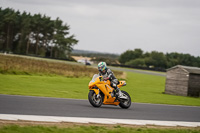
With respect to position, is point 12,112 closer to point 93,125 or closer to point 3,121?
point 3,121

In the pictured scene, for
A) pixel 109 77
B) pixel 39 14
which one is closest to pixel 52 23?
pixel 39 14

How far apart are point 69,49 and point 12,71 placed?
77158 millimetres

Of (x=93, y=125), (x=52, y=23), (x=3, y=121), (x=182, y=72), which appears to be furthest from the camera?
(x=52, y=23)

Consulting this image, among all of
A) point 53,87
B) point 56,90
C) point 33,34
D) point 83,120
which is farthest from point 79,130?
point 33,34

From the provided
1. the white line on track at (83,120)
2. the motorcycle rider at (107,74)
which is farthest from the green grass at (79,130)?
the motorcycle rider at (107,74)

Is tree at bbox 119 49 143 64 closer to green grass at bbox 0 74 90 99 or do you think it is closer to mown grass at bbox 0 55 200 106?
mown grass at bbox 0 55 200 106

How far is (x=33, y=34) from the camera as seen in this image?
348 feet

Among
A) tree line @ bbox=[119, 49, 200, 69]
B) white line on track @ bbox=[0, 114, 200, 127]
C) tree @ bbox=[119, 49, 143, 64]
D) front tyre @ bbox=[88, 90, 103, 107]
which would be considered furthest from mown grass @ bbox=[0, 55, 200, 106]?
tree @ bbox=[119, 49, 143, 64]

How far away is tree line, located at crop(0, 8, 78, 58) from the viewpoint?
10144cm

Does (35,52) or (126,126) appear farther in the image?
(35,52)

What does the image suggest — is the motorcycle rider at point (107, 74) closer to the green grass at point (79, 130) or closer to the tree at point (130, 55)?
the green grass at point (79, 130)

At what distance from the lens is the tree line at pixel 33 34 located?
333 ft

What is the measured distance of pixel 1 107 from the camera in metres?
9.80

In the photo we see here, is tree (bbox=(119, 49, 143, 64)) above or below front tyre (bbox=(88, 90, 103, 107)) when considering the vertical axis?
above
